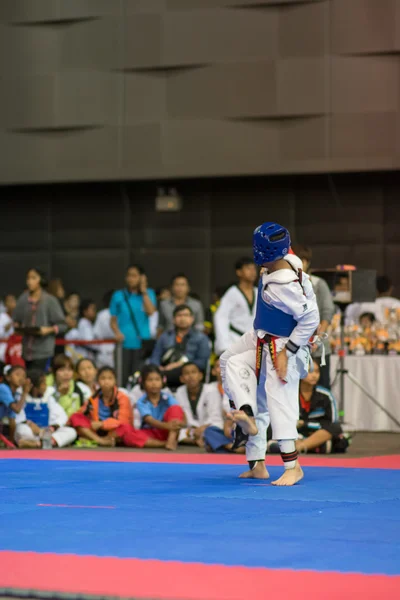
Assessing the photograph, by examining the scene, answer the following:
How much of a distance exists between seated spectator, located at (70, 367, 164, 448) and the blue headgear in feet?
11.7

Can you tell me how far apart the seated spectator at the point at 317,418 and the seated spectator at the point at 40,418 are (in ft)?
5.96

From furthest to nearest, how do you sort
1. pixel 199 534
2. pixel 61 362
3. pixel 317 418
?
pixel 61 362, pixel 317 418, pixel 199 534

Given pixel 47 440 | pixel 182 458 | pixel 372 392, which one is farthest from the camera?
pixel 372 392

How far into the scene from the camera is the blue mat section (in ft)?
12.6

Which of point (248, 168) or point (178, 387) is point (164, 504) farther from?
point (248, 168)

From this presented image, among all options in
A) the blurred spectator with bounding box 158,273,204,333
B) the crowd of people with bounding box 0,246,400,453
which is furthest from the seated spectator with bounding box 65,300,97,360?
the crowd of people with bounding box 0,246,400,453

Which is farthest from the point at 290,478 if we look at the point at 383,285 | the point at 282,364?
the point at 383,285

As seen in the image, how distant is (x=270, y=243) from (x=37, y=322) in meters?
4.62

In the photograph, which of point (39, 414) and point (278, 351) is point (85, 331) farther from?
point (278, 351)

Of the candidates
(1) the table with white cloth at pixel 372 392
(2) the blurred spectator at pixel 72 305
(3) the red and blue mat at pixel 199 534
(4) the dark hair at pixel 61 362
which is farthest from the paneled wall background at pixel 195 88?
(3) the red and blue mat at pixel 199 534

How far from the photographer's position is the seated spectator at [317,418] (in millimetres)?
8398

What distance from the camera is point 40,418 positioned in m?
9.33

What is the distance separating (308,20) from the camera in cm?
1384

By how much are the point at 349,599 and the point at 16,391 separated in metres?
6.61
